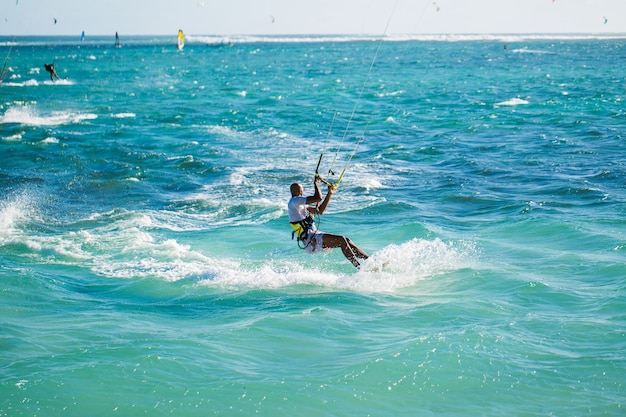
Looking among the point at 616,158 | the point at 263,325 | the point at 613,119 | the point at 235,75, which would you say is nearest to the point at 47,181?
the point at 263,325

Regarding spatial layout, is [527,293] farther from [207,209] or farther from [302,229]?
[207,209]

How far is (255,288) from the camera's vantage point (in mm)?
11398

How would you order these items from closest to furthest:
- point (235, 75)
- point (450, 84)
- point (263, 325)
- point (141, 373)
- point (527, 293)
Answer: point (141, 373), point (263, 325), point (527, 293), point (450, 84), point (235, 75)

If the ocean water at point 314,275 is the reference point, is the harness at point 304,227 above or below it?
above

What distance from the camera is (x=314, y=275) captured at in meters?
11.9

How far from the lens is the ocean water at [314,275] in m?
7.95

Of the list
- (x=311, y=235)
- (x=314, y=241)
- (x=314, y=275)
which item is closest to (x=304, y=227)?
(x=311, y=235)

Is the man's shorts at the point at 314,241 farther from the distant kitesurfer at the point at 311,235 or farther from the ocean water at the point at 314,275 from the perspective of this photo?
the ocean water at the point at 314,275

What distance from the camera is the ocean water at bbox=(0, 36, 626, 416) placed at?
26.1 ft

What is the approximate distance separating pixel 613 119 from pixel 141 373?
26345 millimetres

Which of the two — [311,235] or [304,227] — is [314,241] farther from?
[304,227]

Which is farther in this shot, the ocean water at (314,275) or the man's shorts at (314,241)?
the man's shorts at (314,241)

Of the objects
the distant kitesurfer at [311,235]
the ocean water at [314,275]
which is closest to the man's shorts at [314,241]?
the distant kitesurfer at [311,235]

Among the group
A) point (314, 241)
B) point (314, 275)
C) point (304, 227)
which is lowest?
point (314, 275)
